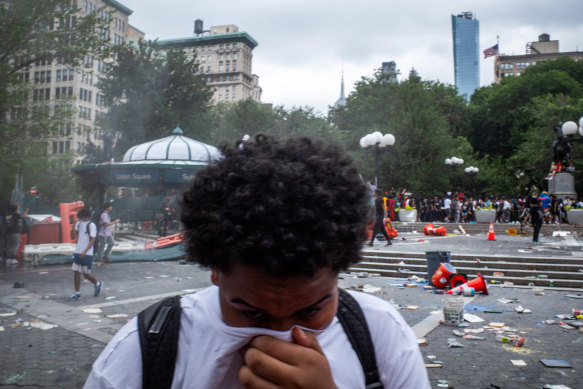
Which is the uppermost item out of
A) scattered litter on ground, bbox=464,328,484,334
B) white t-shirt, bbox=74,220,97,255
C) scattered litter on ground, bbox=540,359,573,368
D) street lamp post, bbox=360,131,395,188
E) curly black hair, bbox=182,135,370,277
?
street lamp post, bbox=360,131,395,188

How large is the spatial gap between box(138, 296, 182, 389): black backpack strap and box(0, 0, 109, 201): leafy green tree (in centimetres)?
1605

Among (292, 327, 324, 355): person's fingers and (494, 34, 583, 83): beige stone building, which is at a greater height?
(494, 34, 583, 83): beige stone building

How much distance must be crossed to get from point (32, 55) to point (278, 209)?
17.9 metres

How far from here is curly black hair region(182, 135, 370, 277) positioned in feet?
3.71

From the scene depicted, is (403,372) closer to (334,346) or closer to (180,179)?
(334,346)

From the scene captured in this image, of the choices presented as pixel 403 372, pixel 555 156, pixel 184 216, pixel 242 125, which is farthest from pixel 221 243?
pixel 242 125

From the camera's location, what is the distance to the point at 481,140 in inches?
1908

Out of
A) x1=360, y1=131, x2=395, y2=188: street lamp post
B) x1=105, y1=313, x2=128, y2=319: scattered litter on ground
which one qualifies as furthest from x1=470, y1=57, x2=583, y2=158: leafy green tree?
x1=105, y1=313, x2=128, y2=319: scattered litter on ground

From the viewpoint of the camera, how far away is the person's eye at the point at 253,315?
Result: 3.81 ft

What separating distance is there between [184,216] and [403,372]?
781 mm

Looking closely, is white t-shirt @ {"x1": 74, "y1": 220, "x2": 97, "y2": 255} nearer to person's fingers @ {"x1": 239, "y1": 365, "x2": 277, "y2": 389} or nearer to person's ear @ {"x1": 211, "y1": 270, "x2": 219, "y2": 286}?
person's ear @ {"x1": 211, "y1": 270, "x2": 219, "y2": 286}

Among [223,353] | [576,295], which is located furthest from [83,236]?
[576,295]

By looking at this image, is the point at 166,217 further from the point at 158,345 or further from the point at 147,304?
the point at 158,345

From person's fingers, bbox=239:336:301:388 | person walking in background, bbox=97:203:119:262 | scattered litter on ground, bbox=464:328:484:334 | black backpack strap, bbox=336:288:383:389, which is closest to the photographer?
person's fingers, bbox=239:336:301:388
